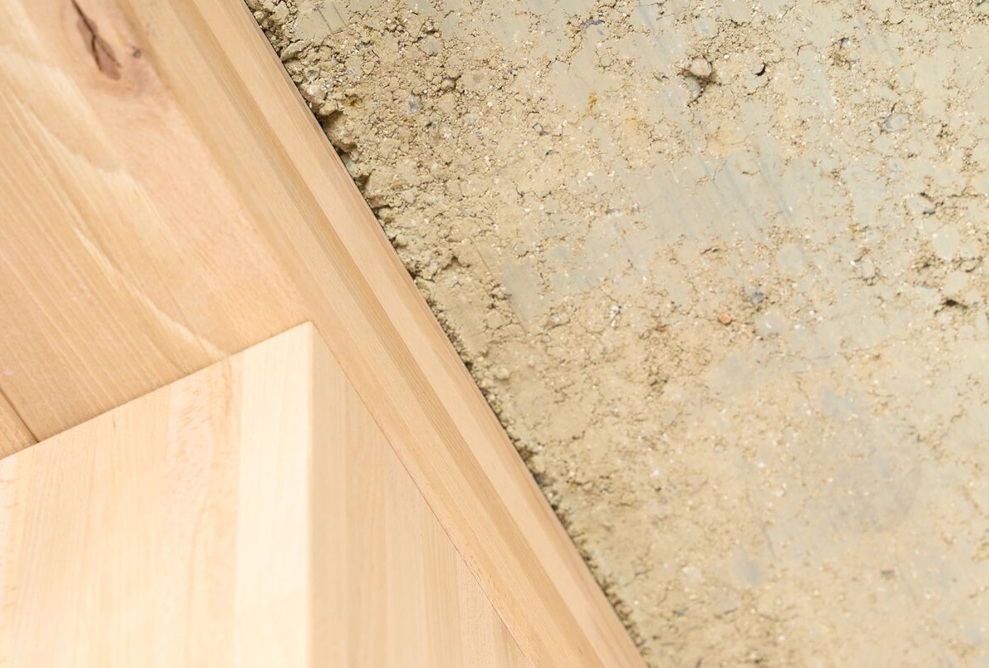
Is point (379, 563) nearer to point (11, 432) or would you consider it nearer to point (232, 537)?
point (232, 537)

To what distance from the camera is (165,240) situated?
886 mm

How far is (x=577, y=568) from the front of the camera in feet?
4.42

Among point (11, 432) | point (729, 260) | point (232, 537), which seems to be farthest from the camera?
point (729, 260)

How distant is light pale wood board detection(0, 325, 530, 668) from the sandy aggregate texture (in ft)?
1.69

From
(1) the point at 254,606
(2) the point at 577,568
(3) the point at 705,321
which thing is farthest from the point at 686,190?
(1) the point at 254,606

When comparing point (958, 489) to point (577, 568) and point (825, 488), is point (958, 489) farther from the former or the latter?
point (577, 568)

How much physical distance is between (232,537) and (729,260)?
0.86 meters

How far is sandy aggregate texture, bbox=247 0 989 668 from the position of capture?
1358 millimetres

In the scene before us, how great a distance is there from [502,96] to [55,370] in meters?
0.75

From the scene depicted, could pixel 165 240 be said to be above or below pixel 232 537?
above

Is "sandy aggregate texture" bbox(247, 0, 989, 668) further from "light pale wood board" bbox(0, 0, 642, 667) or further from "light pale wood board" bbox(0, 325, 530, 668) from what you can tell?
"light pale wood board" bbox(0, 325, 530, 668)

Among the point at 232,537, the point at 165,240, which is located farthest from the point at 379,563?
the point at 165,240

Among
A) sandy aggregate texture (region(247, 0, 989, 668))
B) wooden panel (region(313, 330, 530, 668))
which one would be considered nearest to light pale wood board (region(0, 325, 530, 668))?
wooden panel (region(313, 330, 530, 668))

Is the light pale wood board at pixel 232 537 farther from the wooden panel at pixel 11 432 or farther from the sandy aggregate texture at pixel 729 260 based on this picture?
the sandy aggregate texture at pixel 729 260
